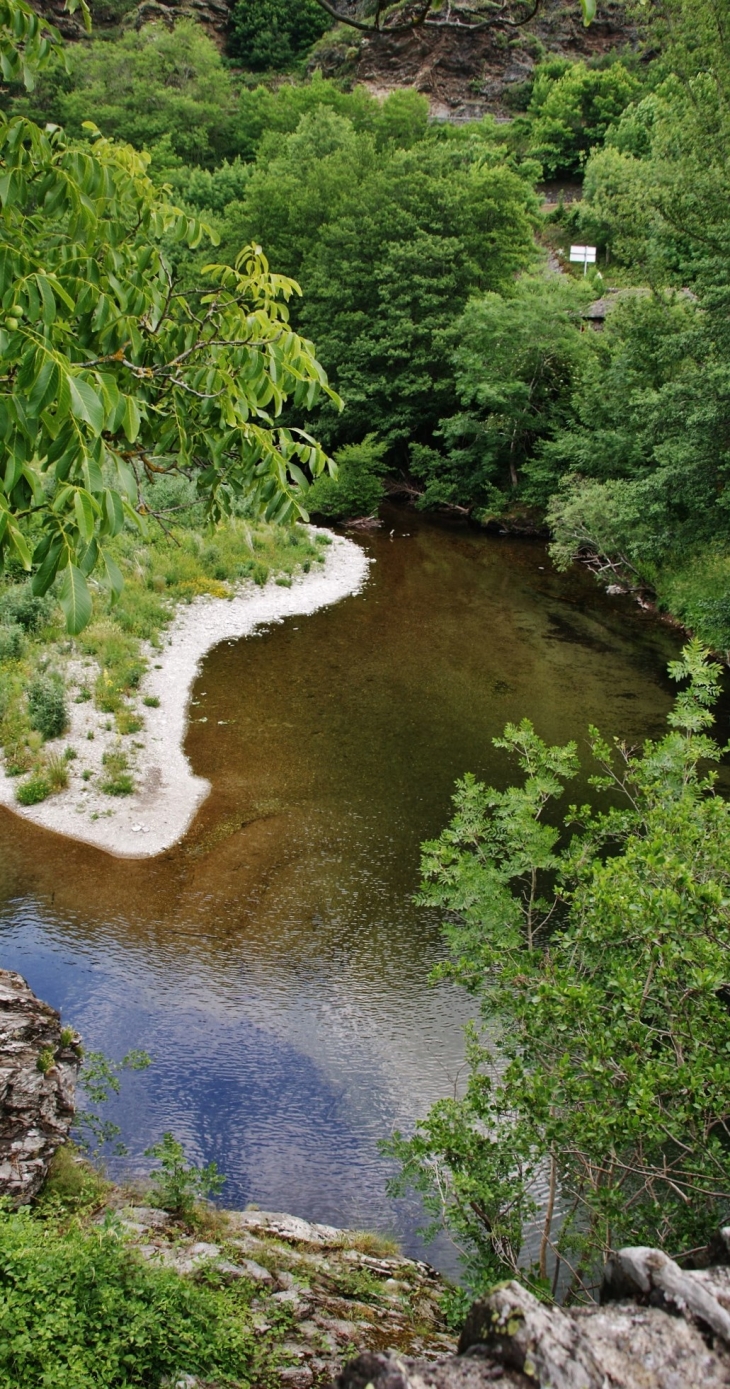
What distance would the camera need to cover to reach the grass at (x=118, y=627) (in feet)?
44.2

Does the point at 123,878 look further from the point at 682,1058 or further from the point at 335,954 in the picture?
the point at 682,1058

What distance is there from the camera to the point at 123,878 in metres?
11.2

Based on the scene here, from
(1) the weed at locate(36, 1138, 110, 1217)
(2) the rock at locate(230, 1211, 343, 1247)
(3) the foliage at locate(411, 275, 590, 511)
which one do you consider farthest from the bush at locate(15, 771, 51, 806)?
(3) the foliage at locate(411, 275, 590, 511)

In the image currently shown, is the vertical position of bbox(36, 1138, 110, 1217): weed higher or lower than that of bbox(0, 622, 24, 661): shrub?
higher

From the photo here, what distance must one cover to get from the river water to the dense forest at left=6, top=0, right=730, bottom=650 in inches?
193

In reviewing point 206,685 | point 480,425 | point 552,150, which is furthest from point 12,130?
point 552,150

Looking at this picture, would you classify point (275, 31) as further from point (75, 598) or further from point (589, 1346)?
point (589, 1346)

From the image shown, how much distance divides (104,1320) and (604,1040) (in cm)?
302

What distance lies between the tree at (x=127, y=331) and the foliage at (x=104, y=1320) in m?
3.86

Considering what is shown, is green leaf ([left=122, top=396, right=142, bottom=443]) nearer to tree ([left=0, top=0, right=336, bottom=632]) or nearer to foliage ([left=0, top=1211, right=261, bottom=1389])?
tree ([left=0, top=0, right=336, bottom=632])

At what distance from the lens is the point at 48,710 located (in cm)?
1381

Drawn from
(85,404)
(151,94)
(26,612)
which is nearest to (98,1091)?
(85,404)

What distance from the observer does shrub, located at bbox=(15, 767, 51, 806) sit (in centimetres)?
1250

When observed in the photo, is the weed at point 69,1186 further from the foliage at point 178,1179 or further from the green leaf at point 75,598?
the green leaf at point 75,598
